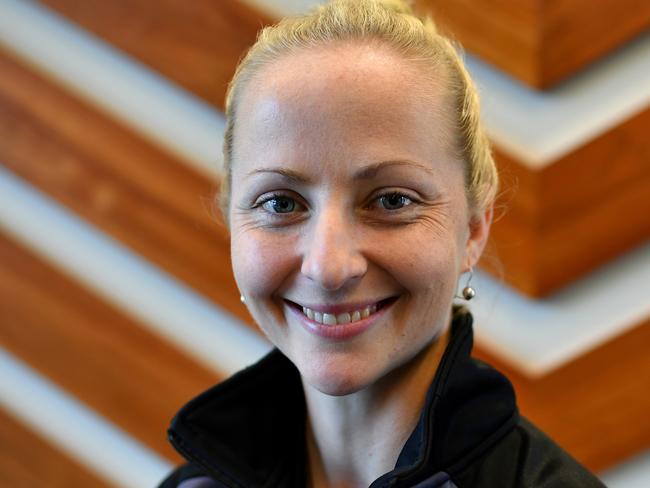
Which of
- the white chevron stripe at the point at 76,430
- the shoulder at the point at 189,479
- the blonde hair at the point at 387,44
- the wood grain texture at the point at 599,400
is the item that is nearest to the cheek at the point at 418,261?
the blonde hair at the point at 387,44

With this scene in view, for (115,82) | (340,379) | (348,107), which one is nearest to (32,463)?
(115,82)

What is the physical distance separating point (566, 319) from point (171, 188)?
77cm

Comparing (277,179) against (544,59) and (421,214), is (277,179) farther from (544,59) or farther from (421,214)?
(544,59)

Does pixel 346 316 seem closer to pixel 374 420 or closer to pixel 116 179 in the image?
pixel 374 420

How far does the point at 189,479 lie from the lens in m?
1.02

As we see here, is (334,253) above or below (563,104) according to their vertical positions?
below

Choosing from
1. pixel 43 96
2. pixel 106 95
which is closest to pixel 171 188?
pixel 106 95

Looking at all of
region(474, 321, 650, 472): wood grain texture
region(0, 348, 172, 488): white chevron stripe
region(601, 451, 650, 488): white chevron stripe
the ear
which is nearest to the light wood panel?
region(474, 321, 650, 472): wood grain texture

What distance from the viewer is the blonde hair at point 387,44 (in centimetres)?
82

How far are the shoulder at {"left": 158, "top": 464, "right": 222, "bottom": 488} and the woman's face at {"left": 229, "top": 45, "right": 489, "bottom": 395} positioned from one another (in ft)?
0.81

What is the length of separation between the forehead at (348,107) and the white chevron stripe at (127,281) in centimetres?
90

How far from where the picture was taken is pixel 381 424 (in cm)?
90

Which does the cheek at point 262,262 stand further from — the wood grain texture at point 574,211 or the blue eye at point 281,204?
the wood grain texture at point 574,211

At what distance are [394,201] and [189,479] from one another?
0.45 meters
